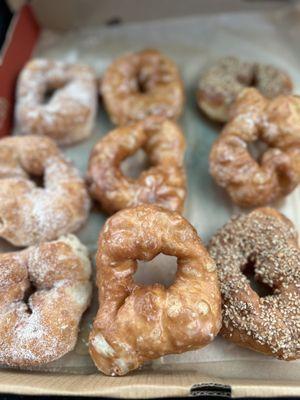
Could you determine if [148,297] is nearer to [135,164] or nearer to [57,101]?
[135,164]

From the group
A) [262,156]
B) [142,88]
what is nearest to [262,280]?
[262,156]

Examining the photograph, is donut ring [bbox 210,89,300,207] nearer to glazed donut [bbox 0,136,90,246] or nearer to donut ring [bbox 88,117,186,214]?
donut ring [bbox 88,117,186,214]

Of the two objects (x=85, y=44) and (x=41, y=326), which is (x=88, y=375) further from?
(x=85, y=44)

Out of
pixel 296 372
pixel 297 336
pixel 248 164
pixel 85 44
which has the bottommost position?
pixel 296 372

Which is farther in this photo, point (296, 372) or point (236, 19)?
point (236, 19)

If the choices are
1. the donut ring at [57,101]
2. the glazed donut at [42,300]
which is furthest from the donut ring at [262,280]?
the donut ring at [57,101]

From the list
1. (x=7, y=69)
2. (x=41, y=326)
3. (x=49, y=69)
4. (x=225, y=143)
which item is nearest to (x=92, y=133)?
(x=49, y=69)
